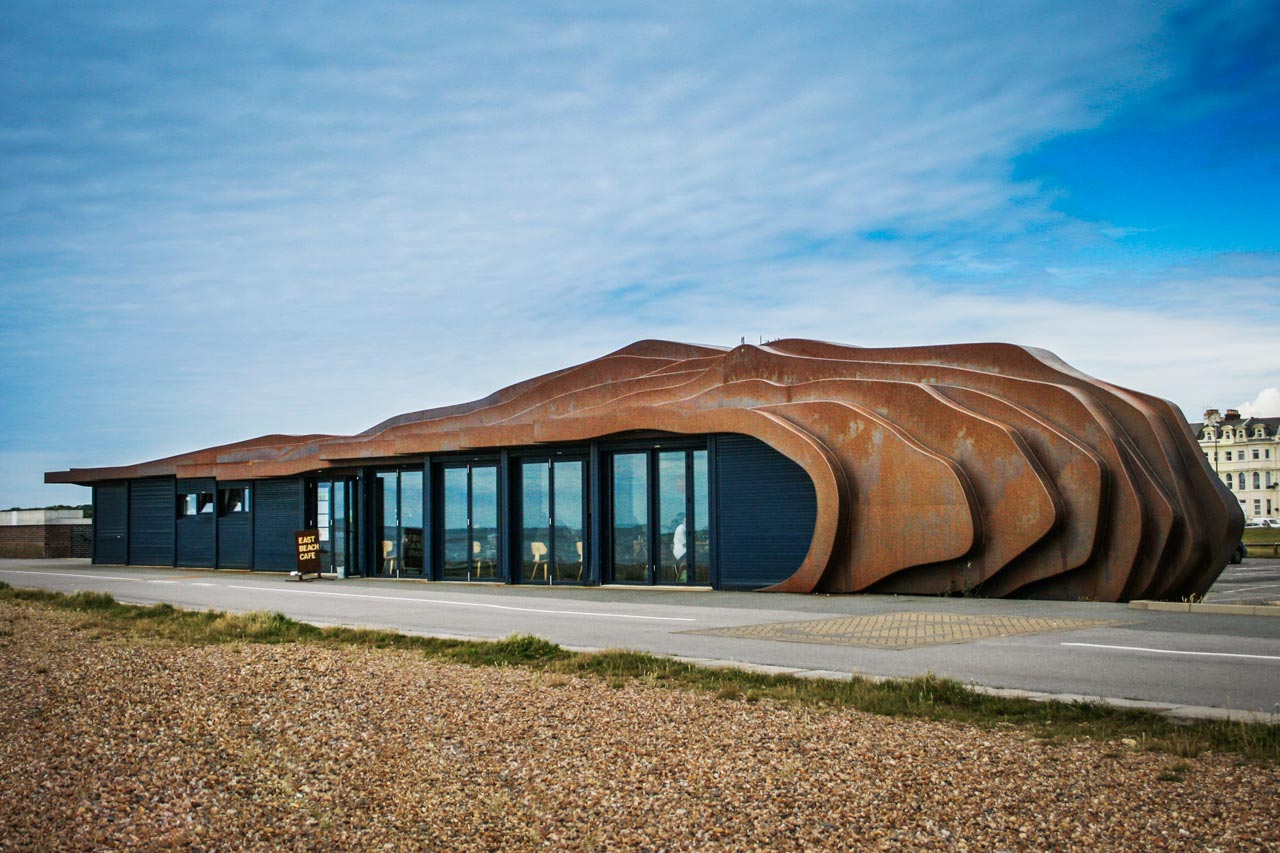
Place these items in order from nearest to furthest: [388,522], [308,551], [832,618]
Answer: [832,618], [308,551], [388,522]

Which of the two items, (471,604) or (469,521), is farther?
(469,521)

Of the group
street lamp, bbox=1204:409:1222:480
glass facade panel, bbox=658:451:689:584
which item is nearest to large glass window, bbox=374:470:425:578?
glass facade panel, bbox=658:451:689:584

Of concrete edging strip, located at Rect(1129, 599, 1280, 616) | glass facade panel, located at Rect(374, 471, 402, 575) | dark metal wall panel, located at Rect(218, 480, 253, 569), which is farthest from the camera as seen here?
dark metal wall panel, located at Rect(218, 480, 253, 569)

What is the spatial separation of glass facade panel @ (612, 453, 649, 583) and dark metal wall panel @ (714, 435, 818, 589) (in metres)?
1.97

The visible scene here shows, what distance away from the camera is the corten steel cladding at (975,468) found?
1778cm

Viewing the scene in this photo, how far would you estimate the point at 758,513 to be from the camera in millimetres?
20953

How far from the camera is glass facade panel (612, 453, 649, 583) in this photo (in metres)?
23.0

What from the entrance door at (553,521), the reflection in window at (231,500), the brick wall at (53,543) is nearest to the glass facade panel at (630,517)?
the entrance door at (553,521)

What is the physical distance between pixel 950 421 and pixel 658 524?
21.0 feet

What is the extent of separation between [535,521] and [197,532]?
15.9m

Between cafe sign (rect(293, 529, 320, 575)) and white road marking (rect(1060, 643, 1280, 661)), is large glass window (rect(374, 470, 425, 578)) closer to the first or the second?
cafe sign (rect(293, 529, 320, 575))

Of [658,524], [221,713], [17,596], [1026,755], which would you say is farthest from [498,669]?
[17,596]

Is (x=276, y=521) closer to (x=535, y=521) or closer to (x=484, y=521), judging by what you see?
(x=484, y=521)

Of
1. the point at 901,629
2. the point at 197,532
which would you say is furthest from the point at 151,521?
the point at 901,629
